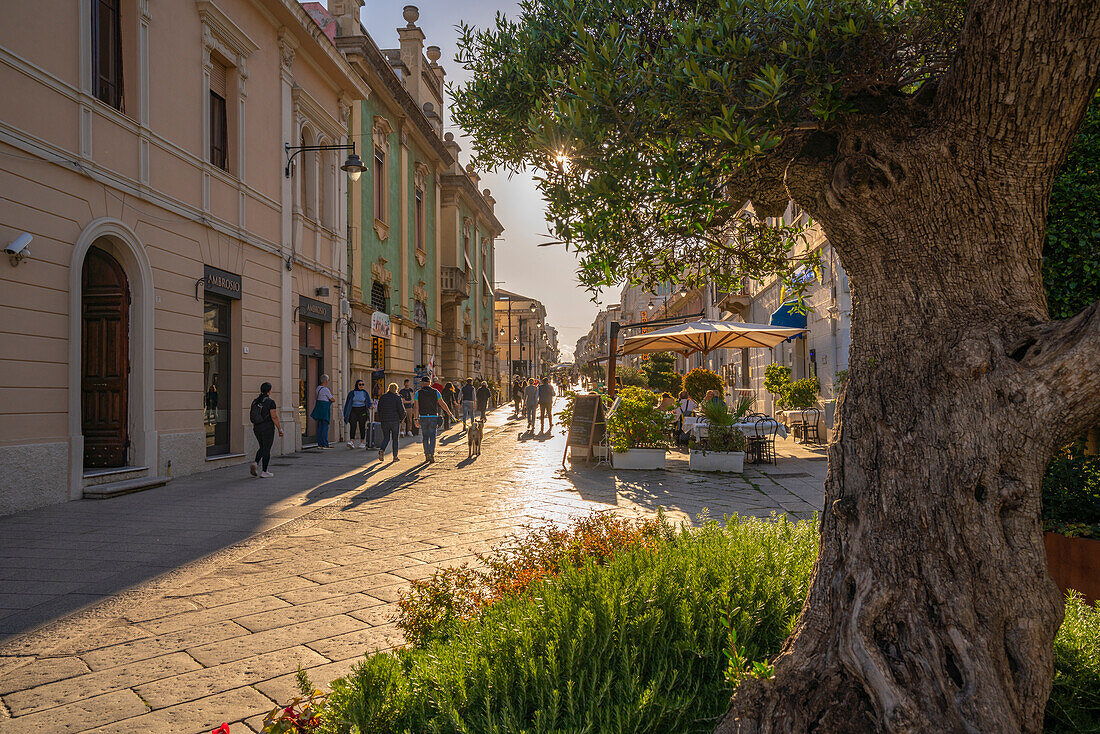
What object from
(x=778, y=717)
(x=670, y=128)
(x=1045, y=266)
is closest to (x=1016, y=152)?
(x=670, y=128)

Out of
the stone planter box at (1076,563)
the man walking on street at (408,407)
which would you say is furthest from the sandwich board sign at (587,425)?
the man walking on street at (408,407)

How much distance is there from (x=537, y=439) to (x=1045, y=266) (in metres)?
14.0

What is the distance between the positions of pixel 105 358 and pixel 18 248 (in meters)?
2.42

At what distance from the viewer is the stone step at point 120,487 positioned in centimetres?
809

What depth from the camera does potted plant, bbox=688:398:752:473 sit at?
1031cm

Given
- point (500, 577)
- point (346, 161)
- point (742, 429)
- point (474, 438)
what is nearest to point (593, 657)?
point (500, 577)

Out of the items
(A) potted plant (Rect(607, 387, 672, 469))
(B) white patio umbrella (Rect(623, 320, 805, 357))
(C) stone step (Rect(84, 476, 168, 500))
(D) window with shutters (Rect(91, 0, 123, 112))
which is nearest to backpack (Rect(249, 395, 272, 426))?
(C) stone step (Rect(84, 476, 168, 500))

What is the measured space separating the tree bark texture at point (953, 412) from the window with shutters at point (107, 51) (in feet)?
34.0

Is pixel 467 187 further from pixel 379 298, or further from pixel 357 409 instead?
pixel 357 409

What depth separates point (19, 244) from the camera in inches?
285

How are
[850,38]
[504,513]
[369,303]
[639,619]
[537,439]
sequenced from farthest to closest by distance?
[369,303]
[537,439]
[504,513]
[639,619]
[850,38]

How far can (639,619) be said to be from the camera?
2.72 meters

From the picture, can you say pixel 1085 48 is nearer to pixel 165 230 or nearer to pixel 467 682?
pixel 467 682

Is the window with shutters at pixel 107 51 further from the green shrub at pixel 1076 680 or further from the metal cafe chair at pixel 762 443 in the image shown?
the green shrub at pixel 1076 680
